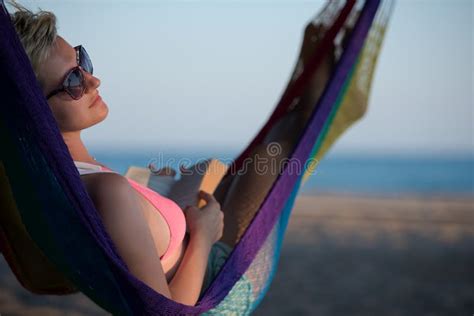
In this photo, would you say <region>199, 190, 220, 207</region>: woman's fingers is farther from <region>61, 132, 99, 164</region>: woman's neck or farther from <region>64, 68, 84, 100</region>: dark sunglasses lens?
<region>64, 68, 84, 100</region>: dark sunglasses lens

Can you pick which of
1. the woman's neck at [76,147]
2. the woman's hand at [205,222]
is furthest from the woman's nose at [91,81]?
the woman's hand at [205,222]

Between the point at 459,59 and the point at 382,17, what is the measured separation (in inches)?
647

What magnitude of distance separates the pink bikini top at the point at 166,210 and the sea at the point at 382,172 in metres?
9.80

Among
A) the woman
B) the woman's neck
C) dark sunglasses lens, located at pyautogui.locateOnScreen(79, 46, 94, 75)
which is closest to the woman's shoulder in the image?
the woman

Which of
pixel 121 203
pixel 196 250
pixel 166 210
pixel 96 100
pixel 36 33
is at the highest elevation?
pixel 36 33

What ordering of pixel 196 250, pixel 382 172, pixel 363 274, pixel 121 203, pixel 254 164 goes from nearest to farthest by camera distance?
pixel 121 203 → pixel 196 250 → pixel 254 164 → pixel 363 274 → pixel 382 172

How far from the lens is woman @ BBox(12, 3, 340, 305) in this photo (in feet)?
3.34

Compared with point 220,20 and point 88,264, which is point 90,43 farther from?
point 220,20

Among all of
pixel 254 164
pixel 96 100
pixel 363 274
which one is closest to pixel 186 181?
pixel 254 164

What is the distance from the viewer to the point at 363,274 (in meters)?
3.47

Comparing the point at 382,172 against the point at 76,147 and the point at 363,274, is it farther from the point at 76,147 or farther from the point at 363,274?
the point at 76,147

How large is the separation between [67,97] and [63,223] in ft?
0.80

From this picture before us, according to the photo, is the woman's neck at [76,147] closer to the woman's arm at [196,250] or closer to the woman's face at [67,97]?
the woman's face at [67,97]

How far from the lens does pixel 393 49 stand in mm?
14539
